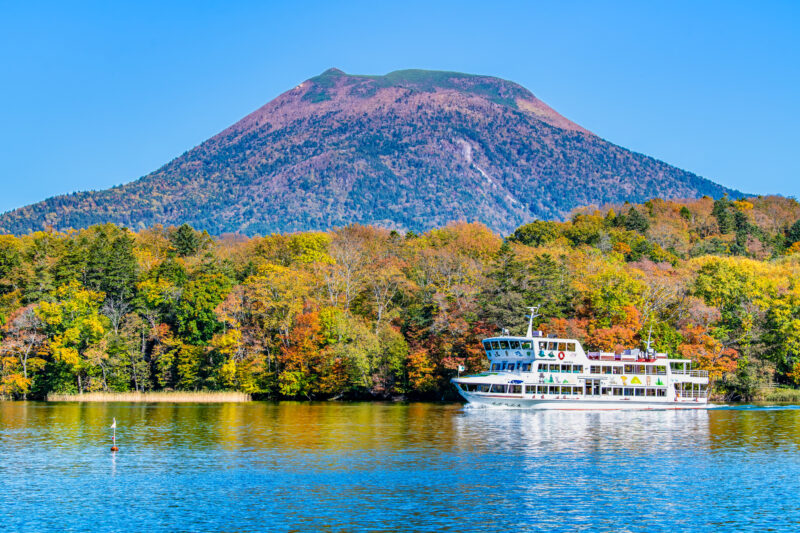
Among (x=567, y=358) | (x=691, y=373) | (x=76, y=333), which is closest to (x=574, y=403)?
(x=567, y=358)

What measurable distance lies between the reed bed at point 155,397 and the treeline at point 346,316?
1813mm

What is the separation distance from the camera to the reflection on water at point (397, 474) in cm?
3138

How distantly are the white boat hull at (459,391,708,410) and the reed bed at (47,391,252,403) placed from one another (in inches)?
1239

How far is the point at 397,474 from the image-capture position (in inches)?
1592

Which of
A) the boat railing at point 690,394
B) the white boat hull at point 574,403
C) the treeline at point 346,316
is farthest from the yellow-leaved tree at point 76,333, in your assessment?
the boat railing at point 690,394

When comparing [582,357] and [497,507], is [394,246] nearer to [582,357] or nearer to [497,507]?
[582,357]

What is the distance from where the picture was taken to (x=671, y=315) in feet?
316

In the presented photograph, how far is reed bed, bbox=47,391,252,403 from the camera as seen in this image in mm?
94875

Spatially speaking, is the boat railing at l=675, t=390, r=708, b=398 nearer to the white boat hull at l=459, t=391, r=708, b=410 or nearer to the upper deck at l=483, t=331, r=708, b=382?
the white boat hull at l=459, t=391, r=708, b=410

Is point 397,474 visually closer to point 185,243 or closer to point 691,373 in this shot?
point 691,373

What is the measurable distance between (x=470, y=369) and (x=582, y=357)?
1601 cm

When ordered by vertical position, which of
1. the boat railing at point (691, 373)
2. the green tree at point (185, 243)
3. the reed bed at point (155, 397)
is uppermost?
the green tree at point (185, 243)

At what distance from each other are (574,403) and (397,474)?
149ft

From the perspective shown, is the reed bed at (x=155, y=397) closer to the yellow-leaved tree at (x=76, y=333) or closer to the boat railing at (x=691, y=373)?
the yellow-leaved tree at (x=76, y=333)
